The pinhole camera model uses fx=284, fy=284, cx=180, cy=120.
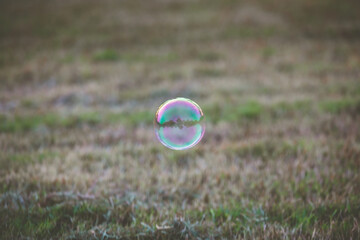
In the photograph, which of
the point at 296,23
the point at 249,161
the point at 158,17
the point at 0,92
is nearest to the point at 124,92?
the point at 0,92

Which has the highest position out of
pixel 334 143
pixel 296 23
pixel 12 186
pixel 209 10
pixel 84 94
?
pixel 209 10

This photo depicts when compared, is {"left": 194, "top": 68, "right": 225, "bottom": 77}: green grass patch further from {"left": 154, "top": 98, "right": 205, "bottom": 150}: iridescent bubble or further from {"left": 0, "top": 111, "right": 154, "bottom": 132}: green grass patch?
{"left": 154, "top": 98, "right": 205, "bottom": 150}: iridescent bubble

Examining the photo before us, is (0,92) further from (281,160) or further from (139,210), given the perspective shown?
(281,160)

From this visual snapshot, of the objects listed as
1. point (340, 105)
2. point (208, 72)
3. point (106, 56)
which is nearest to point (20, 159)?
point (340, 105)

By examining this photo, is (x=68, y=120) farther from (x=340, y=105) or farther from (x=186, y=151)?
(x=340, y=105)

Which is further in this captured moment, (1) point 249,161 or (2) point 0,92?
(2) point 0,92

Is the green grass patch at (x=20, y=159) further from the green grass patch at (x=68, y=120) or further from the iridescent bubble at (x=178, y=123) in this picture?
the iridescent bubble at (x=178, y=123)

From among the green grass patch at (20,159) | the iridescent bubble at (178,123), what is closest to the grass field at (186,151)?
the green grass patch at (20,159)
